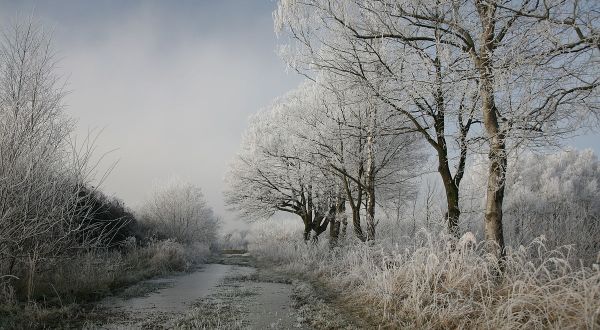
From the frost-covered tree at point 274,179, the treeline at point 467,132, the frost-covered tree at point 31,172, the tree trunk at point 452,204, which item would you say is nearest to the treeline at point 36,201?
the frost-covered tree at point 31,172

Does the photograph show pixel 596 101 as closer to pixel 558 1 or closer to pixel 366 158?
pixel 558 1

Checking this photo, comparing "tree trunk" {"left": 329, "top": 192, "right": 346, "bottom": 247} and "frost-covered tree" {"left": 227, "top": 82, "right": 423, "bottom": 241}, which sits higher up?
A: "frost-covered tree" {"left": 227, "top": 82, "right": 423, "bottom": 241}

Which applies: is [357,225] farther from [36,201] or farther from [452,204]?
[36,201]

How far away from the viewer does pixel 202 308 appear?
22.4 ft

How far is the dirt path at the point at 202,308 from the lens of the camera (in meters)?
5.63

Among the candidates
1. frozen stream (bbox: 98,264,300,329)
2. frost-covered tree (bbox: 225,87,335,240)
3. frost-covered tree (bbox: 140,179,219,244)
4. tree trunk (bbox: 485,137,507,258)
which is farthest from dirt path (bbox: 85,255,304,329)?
frost-covered tree (bbox: 140,179,219,244)

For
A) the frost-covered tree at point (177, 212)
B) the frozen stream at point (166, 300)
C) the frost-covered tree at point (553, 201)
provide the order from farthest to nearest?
the frost-covered tree at point (177, 212) → the frost-covered tree at point (553, 201) → the frozen stream at point (166, 300)

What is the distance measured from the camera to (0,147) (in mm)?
6125

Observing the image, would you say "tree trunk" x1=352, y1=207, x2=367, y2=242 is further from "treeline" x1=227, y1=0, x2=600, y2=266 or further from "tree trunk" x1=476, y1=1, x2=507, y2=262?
"tree trunk" x1=476, y1=1, x2=507, y2=262

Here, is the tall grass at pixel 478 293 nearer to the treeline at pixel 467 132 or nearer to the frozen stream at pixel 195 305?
the treeline at pixel 467 132

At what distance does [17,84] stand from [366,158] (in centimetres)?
882

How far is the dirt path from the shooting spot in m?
5.63

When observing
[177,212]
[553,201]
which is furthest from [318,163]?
[177,212]

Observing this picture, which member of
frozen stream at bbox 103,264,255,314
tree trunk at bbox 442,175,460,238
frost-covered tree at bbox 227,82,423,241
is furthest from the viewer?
frost-covered tree at bbox 227,82,423,241
